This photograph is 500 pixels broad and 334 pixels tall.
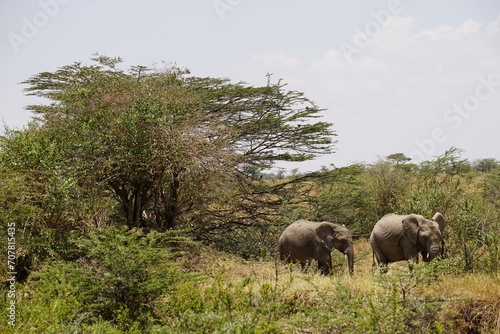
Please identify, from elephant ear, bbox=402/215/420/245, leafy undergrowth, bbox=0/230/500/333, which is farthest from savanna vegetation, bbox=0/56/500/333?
elephant ear, bbox=402/215/420/245

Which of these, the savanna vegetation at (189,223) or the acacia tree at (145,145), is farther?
the acacia tree at (145,145)

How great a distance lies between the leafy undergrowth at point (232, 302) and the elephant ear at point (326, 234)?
207cm

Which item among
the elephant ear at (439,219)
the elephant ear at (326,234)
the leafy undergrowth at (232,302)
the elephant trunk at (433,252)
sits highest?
the elephant ear at (439,219)

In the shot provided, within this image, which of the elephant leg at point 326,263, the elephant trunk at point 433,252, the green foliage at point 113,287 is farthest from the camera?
the elephant leg at point 326,263

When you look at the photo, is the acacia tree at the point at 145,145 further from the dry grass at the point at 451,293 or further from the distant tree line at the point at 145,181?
the dry grass at the point at 451,293

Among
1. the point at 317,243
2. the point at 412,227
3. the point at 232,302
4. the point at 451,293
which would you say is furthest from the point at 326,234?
the point at 232,302

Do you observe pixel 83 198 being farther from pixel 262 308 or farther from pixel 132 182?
pixel 262 308

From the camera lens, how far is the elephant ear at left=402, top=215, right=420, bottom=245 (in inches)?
404

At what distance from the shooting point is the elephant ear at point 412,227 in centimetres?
1026

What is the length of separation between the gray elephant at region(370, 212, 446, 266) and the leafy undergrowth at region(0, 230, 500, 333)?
845mm

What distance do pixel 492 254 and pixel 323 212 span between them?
31.7ft

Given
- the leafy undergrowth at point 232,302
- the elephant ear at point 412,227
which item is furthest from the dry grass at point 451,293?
the elephant ear at point 412,227

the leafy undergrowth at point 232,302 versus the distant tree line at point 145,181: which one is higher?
the distant tree line at point 145,181

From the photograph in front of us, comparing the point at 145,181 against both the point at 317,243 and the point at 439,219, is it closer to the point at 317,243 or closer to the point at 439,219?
the point at 317,243
